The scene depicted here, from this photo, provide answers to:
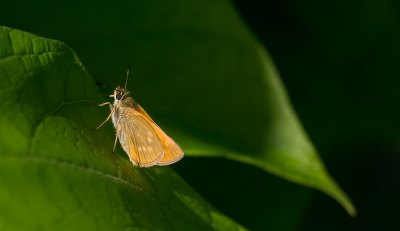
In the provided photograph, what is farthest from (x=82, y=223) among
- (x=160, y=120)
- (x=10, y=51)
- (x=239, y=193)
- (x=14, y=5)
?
(x=239, y=193)

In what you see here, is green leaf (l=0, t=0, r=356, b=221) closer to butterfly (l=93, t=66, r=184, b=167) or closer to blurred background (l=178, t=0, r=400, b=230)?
butterfly (l=93, t=66, r=184, b=167)

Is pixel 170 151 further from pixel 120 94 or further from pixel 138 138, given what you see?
pixel 120 94

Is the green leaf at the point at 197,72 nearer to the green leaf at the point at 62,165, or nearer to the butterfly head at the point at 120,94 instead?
the butterfly head at the point at 120,94

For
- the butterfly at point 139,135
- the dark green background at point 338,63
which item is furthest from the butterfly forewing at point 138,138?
the dark green background at point 338,63

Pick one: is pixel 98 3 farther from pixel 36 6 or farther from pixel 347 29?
pixel 347 29

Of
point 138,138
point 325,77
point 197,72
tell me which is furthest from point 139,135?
point 325,77
